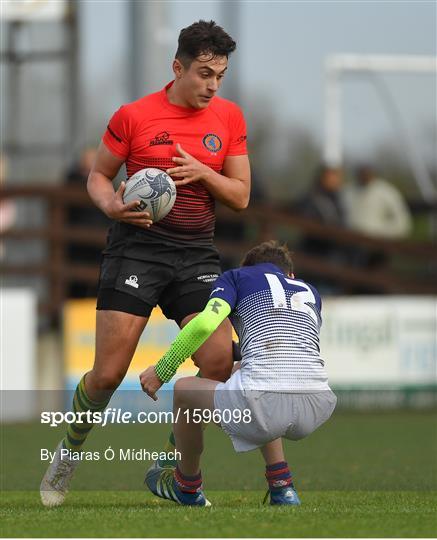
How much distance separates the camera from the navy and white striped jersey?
22.1ft

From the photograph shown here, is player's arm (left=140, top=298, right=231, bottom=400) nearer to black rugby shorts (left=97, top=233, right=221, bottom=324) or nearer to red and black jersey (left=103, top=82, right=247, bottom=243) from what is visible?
black rugby shorts (left=97, top=233, right=221, bottom=324)

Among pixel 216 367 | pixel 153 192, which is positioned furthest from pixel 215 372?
pixel 153 192

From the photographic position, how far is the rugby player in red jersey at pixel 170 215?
7355 mm

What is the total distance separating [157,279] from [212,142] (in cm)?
74

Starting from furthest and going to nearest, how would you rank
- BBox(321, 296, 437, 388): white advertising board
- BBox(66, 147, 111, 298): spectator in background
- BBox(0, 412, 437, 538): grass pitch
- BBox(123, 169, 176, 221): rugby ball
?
1. BBox(66, 147, 111, 298): spectator in background
2. BBox(321, 296, 437, 388): white advertising board
3. BBox(123, 169, 176, 221): rugby ball
4. BBox(0, 412, 437, 538): grass pitch

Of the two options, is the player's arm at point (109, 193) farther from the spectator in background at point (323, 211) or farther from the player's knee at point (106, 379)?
the spectator in background at point (323, 211)

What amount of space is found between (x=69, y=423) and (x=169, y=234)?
110cm

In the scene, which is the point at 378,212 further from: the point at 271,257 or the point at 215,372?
the point at 271,257

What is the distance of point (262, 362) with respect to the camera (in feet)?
22.1

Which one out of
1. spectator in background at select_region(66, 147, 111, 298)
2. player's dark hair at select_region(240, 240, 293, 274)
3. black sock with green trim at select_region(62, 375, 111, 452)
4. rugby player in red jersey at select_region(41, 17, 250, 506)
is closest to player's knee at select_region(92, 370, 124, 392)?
rugby player in red jersey at select_region(41, 17, 250, 506)

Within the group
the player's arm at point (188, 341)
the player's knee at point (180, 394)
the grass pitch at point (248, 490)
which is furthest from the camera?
the player's knee at point (180, 394)

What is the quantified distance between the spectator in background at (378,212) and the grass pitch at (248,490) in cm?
441

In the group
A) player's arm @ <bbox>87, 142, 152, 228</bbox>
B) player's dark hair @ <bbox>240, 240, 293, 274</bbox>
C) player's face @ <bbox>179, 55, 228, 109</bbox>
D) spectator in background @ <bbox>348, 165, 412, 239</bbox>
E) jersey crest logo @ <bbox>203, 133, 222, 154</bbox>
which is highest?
player's face @ <bbox>179, 55, 228, 109</bbox>

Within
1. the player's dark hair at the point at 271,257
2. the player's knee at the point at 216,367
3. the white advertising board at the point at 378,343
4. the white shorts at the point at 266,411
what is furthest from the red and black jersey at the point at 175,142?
the white advertising board at the point at 378,343
